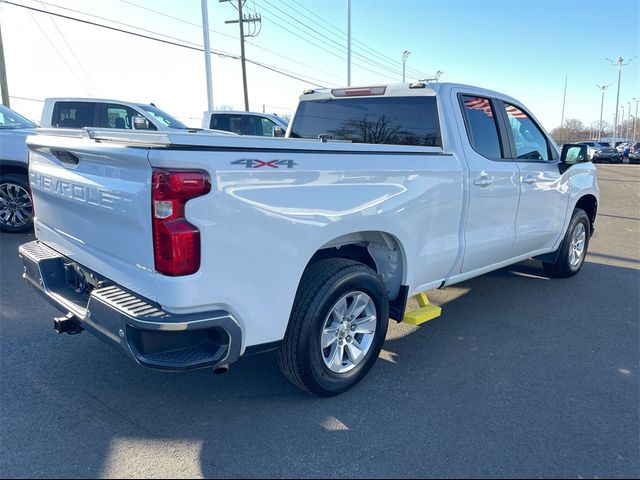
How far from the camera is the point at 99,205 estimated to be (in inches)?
102

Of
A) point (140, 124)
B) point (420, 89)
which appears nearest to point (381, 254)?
point (420, 89)

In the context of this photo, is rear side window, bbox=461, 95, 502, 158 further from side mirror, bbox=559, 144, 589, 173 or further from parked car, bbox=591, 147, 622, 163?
parked car, bbox=591, 147, 622, 163

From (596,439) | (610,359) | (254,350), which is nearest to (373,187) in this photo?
(254,350)

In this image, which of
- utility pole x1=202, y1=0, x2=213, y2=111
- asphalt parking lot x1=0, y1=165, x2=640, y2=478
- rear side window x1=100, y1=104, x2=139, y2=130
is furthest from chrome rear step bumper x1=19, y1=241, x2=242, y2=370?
utility pole x1=202, y1=0, x2=213, y2=111

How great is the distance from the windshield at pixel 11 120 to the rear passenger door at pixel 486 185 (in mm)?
7045

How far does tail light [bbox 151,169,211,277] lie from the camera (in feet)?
7.22

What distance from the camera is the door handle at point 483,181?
12.7 ft

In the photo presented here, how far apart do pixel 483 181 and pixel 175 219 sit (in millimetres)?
2652

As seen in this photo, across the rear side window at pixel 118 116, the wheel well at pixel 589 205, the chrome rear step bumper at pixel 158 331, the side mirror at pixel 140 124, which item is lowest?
the chrome rear step bumper at pixel 158 331

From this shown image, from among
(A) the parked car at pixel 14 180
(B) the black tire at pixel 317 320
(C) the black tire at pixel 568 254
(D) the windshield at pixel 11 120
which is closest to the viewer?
(B) the black tire at pixel 317 320

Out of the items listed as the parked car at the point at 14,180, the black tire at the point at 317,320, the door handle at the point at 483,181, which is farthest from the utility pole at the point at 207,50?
the black tire at the point at 317,320

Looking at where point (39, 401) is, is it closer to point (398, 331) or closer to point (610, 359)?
point (398, 331)

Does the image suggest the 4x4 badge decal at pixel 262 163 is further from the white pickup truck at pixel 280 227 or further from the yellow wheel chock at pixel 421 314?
the yellow wheel chock at pixel 421 314

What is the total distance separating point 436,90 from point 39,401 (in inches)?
140
